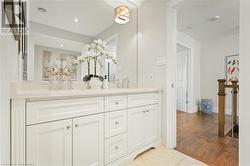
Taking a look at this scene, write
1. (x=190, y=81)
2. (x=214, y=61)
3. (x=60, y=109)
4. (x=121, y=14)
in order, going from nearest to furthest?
(x=60, y=109), (x=121, y=14), (x=190, y=81), (x=214, y=61)

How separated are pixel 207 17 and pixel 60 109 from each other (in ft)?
11.3

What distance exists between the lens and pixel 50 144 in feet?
3.68

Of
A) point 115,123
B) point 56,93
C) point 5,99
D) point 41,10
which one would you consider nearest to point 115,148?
point 115,123

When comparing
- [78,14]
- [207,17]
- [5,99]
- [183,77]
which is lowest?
[5,99]

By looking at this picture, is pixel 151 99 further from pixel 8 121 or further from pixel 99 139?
pixel 8 121

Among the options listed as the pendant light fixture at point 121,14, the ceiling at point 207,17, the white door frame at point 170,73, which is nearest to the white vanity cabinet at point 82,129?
the white door frame at point 170,73

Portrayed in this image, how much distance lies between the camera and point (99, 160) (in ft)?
4.68

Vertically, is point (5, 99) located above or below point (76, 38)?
below

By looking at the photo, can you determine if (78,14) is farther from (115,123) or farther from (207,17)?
(207,17)

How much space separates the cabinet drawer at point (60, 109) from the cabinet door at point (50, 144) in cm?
5

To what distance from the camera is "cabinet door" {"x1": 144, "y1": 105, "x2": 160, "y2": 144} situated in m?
1.97

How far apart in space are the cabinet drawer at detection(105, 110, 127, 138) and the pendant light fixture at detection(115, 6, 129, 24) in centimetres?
157

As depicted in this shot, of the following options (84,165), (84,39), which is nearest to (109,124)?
(84,165)

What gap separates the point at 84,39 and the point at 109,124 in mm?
1205
